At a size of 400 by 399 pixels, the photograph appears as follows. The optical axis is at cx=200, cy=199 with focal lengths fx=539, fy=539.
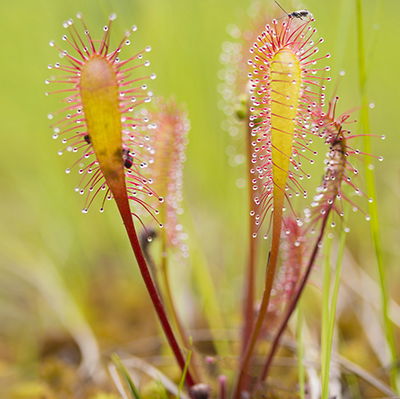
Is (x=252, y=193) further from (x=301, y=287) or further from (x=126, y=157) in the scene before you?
(x=126, y=157)

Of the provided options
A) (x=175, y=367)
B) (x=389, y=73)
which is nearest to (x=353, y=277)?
(x=175, y=367)

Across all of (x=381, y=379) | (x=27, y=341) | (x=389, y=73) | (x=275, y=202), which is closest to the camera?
(x=275, y=202)

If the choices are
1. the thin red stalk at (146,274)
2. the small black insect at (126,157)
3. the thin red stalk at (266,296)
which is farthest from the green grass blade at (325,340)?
the small black insect at (126,157)

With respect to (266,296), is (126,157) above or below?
above

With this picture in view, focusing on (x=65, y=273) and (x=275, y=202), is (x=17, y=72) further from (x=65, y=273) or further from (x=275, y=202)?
(x=275, y=202)

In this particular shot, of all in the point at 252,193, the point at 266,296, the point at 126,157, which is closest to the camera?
the point at 126,157

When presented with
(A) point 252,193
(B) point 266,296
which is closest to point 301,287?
(B) point 266,296

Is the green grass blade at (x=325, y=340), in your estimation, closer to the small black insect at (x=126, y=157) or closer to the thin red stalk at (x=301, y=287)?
the thin red stalk at (x=301, y=287)

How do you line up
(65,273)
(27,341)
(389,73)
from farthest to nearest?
(389,73)
(65,273)
(27,341)
